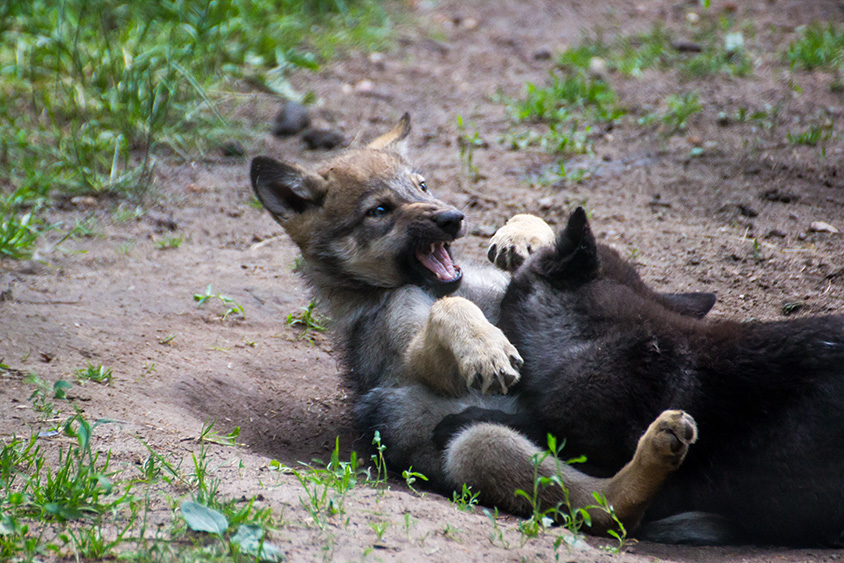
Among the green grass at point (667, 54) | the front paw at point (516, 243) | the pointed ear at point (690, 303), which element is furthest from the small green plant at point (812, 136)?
the pointed ear at point (690, 303)

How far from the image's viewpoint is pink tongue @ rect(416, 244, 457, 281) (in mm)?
4562

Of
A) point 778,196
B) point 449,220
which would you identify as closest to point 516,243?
point 449,220

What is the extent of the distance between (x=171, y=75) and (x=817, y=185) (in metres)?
5.73

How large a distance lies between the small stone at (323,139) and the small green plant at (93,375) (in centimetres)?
399

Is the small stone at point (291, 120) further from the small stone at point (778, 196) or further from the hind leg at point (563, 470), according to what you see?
the hind leg at point (563, 470)

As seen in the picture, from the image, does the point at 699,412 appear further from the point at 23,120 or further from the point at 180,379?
the point at 23,120

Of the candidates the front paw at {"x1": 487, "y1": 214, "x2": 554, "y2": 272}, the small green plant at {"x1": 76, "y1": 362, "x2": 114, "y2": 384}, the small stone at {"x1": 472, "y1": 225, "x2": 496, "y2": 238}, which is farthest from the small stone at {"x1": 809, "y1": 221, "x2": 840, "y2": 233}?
the small green plant at {"x1": 76, "y1": 362, "x2": 114, "y2": 384}

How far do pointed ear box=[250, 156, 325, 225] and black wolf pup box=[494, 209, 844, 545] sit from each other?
1655 millimetres

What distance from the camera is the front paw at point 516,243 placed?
14.7ft

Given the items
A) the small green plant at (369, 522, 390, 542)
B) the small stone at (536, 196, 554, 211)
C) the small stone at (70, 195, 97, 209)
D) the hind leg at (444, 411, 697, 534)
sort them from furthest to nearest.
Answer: the small stone at (70, 195, 97, 209)
the small stone at (536, 196, 554, 211)
the hind leg at (444, 411, 697, 534)
the small green plant at (369, 522, 390, 542)

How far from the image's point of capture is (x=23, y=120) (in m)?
7.98

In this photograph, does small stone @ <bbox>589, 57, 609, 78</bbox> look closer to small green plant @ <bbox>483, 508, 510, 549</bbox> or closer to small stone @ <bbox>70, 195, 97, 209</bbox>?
small stone @ <bbox>70, 195, 97, 209</bbox>

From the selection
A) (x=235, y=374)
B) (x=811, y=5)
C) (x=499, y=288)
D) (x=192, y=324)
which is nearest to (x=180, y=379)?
(x=235, y=374)

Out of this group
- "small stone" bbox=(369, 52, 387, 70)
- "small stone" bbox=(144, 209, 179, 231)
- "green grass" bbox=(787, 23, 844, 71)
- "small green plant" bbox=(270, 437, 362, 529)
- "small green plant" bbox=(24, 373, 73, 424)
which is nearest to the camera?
"small green plant" bbox=(270, 437, 362, 529)
